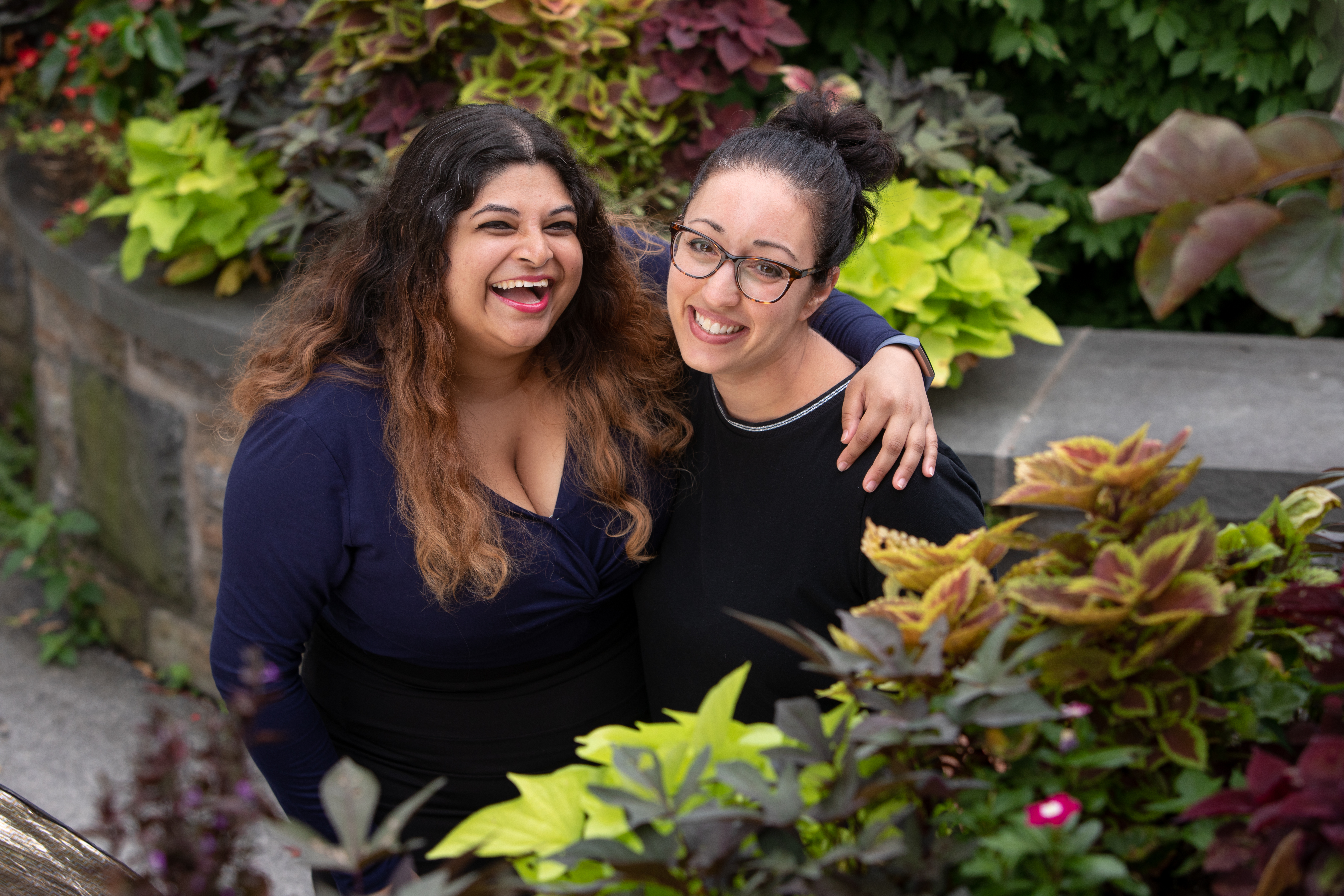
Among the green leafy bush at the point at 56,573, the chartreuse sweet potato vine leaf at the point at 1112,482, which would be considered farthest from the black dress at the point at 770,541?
the green leafy bush at the point at 56,573

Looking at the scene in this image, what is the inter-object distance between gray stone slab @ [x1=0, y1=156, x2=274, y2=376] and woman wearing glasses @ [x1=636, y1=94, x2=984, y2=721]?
4.75 feet

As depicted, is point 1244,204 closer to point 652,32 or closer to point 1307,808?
point 1307,808

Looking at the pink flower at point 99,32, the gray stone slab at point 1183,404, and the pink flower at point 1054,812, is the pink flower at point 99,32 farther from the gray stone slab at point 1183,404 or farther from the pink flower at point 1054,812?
the pink flower at point 1054,812

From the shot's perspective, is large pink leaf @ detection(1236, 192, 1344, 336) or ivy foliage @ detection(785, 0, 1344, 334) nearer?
large pink leaf @ detection(1236, 192, 1344, 336)

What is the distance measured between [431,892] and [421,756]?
131cm

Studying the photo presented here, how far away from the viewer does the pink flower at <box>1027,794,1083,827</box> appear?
0.73 metres

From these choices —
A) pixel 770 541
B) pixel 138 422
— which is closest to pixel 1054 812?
pixel 770 541

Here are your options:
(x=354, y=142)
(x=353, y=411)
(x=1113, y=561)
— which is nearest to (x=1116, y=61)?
(x=354, y=142)

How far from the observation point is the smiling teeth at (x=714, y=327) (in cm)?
164

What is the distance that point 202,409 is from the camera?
10.5 feet

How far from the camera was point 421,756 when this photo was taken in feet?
6.34

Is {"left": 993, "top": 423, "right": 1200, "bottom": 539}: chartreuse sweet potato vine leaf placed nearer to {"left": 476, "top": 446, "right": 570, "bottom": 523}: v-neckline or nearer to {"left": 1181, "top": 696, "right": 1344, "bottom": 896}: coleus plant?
{"left": 1181, "top": 696, "right": 1344, "bottom": 896}: coleus plant

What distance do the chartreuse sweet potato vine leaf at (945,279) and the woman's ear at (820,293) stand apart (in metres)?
0.91

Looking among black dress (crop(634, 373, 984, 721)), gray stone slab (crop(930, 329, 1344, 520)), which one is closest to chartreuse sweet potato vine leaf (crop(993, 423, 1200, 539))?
black dress (crop(634, 373, 984, 721))
